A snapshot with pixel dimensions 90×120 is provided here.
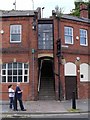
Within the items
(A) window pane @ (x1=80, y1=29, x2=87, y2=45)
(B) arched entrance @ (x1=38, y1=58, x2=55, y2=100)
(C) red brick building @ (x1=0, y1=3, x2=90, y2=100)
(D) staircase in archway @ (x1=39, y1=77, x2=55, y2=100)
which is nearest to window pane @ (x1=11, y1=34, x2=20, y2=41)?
(C) red brick building @ (x1=0, y1=3, x2=90, y2=100)

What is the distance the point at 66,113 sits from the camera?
2188cm

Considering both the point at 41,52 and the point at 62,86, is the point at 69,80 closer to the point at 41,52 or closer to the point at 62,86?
the point at 62,86

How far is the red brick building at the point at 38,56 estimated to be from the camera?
32.7 metres

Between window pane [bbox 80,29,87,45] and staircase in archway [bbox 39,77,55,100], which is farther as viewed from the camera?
window pane [bbox 80,29,87,45]

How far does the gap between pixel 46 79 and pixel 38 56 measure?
274cm

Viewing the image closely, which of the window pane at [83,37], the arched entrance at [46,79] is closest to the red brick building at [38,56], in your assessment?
the arched entrance at [46,79]

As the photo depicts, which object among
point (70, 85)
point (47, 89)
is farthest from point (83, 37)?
point (47, 89)

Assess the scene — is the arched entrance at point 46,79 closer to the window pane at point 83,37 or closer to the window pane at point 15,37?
the window pane at point 15,37

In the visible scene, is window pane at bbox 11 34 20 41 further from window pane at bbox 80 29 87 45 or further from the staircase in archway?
window pane at bbox 80 29 87 45

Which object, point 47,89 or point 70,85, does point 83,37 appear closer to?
point 70,85

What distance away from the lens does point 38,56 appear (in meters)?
32.9

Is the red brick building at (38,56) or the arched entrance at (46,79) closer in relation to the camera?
the red brick building at (38,56)

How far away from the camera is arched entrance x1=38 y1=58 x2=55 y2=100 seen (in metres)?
32.8

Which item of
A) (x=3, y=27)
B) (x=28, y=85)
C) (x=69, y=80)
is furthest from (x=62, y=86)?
(x=3, y=27)
